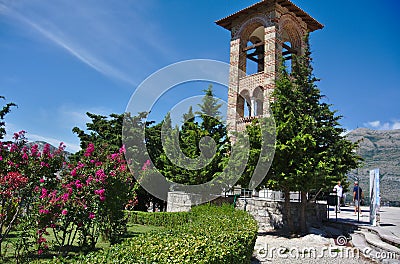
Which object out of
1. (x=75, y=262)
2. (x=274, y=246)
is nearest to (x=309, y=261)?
(x=274, y=246)

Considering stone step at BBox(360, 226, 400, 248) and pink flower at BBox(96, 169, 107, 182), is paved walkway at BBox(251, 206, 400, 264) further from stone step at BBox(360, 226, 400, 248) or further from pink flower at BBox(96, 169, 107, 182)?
pink flower at BBox(96, 169, 107, 182)

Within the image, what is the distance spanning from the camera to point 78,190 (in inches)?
276

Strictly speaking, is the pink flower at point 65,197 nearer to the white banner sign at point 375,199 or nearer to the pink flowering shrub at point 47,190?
the pink flowering shrub at point 47,190

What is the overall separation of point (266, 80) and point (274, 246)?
12.4m

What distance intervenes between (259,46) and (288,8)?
10.1 feet

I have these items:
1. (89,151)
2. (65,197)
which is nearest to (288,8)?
(89,151)

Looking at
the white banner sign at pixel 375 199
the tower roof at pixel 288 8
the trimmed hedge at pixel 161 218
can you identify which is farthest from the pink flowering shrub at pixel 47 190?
the tower roof at pixel 288 8

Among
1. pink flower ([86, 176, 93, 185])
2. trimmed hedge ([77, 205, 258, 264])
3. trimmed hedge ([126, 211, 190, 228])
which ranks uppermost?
pink flower ([86, 176, 93, 185])

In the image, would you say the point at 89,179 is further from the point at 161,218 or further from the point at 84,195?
the point at 161,218

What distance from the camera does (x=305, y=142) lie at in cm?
1178

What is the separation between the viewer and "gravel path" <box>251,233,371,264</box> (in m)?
8.43

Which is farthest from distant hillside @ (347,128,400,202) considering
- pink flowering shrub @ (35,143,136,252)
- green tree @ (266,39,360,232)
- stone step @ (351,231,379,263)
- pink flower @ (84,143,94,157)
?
pink flower @ (84,143,94,157)

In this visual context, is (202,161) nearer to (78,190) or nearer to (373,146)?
(78,190)

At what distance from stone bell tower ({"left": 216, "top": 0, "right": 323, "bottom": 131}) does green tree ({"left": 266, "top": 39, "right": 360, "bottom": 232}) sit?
6.54m
